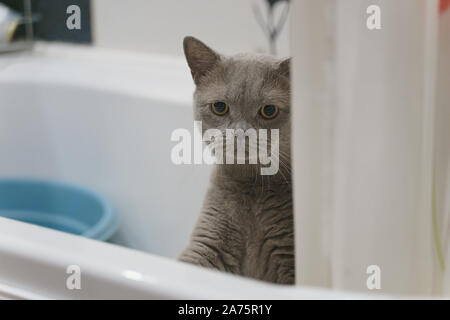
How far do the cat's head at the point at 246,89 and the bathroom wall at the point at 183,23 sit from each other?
1.4 inches

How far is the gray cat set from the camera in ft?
2.27

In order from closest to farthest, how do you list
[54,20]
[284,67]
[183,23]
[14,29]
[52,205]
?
[284,67] < [183,23] < [54,20] < [52,205] < [14,29]

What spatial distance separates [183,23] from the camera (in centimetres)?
86

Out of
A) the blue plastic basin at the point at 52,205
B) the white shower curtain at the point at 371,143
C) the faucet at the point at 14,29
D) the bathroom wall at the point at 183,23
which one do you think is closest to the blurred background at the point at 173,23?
the bathroom wall at the point at 183,23

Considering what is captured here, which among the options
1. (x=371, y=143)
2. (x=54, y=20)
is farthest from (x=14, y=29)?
(x=371, y=143)

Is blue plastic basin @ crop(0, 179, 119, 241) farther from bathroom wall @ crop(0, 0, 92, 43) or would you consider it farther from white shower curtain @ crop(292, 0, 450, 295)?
white shower curtain @ crop(292, 0, 450, 295)

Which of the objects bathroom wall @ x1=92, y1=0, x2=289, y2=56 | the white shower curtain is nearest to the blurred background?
bathroom wall @ x1=92, y1=0, x2=289, y2=56

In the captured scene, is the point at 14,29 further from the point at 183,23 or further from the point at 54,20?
the point at 183,23

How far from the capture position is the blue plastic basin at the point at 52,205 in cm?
142

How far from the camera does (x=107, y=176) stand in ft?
4.48

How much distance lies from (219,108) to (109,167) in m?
0.70
